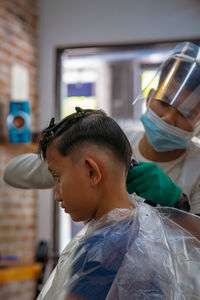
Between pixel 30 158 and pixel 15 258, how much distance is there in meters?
2.51

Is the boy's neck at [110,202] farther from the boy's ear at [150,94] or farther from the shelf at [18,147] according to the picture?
the shelf at [18,147]

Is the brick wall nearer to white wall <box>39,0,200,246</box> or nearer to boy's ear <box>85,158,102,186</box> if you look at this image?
white wall <box>39,0,200,246</box>

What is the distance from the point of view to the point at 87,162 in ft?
4.42

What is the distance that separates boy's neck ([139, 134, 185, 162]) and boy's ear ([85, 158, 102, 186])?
0.70m

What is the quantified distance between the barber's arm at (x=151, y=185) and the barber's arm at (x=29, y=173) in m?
0.44

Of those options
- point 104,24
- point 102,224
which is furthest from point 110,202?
point 104,24

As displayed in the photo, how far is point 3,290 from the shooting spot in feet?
14.7

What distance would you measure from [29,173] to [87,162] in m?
0.65

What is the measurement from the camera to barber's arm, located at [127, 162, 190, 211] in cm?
153

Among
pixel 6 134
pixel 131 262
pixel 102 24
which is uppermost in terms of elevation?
pixel 102 24

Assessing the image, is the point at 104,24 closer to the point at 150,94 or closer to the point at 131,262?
the point at 150,94

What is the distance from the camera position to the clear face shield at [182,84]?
6.20 ft

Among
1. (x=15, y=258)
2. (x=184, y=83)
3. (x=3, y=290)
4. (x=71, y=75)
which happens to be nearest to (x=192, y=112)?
(x=184, y=83)

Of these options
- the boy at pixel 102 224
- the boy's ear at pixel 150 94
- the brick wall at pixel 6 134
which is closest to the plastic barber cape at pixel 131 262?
the boy at pixel 102 224
